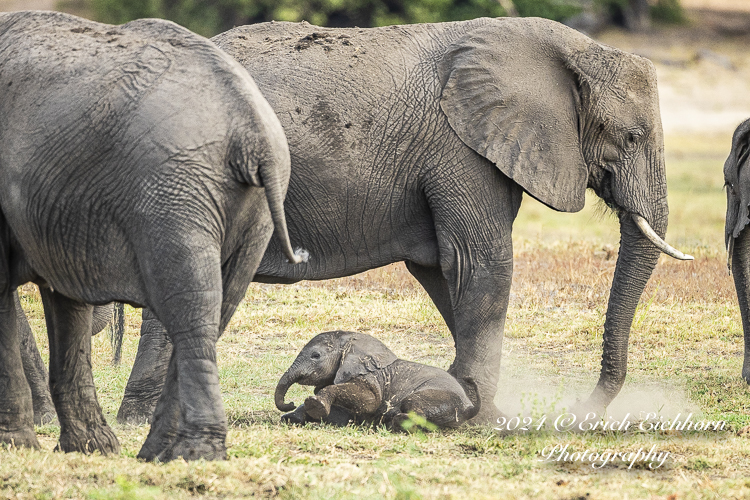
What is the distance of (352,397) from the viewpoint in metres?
6.68

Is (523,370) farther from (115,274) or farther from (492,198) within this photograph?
(115,274)

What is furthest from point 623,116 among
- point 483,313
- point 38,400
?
point 38,400

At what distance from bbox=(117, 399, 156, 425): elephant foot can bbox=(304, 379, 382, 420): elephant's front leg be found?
3.38ft

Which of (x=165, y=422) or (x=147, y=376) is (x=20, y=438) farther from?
(x=147, y=376)

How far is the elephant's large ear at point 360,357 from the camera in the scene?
6.79 metres

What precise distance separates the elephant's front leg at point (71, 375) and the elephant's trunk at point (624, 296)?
3.38 meters

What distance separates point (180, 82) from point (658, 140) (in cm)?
369

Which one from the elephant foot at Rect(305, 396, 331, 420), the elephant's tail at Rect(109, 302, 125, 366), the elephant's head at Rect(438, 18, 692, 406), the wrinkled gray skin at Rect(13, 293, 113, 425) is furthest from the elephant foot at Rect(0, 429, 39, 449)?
the elephant's head at Rect(438, 18, 692, 406)

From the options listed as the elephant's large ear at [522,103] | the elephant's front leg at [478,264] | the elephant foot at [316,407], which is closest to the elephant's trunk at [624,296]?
the elephant's large ear at [522,103]

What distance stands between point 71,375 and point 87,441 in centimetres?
34

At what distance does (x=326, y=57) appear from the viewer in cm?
706

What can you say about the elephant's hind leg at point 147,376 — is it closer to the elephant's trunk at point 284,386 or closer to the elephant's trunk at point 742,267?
the elephant's trunk at point 284,386

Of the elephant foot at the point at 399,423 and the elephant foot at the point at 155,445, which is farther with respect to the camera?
the elephant foot at the point at 399,423

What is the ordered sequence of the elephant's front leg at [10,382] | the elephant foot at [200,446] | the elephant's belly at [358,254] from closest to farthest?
the elephant foot at [200,446] → the elephant's front leg at [10,382] → the elephant's belly at [358,254]
